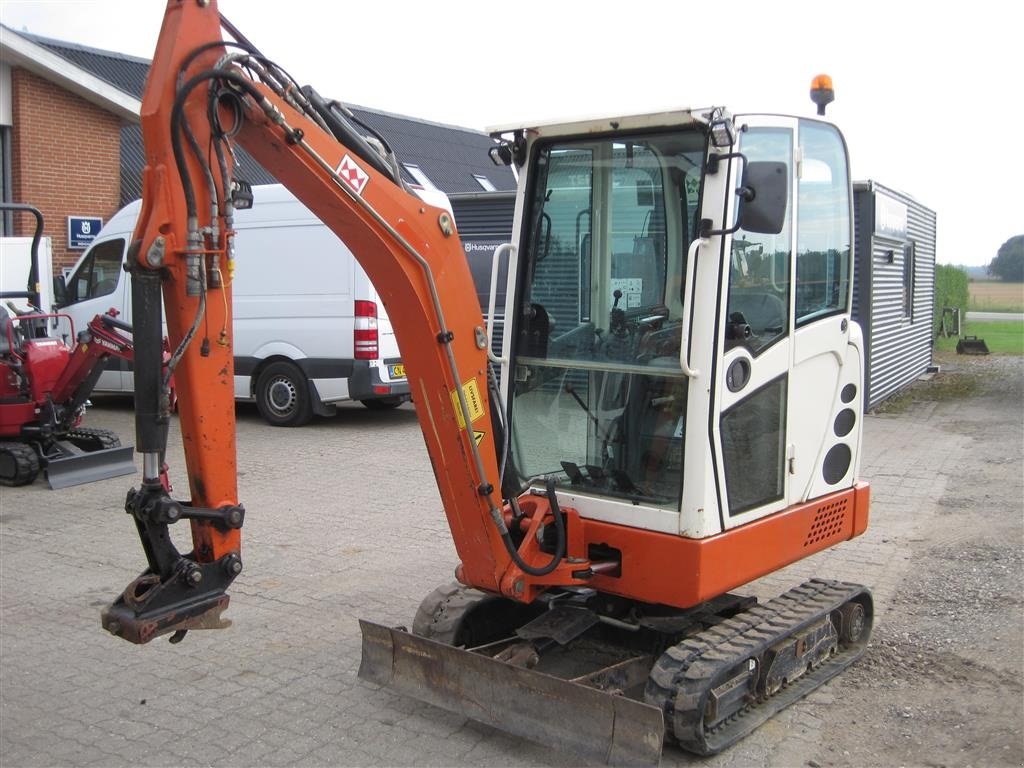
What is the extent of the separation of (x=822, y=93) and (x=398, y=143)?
73.4ft

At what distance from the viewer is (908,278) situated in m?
17.1

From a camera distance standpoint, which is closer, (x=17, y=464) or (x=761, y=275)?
(x=761, y=275)

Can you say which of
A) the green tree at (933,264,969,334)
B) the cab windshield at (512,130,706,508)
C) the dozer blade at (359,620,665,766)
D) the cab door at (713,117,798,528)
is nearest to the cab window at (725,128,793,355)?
the cab door at (713,117,798,528)

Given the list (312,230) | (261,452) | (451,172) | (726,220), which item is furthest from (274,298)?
(451,172)

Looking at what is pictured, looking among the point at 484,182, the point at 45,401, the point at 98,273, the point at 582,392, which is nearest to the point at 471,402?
the point at 582,392

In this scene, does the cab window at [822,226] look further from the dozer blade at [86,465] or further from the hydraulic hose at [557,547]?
the dozer blade at [86,465]

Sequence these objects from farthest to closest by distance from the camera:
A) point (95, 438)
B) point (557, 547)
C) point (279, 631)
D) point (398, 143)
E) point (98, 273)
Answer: point (398, 143), point (98, 273), point (95, 438), point (279, 631), point (557, 547)

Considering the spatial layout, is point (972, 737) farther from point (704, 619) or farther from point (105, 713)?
point (105, 713)

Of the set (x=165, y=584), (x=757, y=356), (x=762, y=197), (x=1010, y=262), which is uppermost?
Result: (x=1010, y=262)

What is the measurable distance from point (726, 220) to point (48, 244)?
36.4ft

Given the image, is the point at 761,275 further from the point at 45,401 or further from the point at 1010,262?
the point at 1010,262

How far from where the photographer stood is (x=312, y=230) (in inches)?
499

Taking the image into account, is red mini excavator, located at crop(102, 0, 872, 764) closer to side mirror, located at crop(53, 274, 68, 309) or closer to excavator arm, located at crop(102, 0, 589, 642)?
excavator arm, located at crop(102, 0, 589, 642)

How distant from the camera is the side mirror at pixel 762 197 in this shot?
4.43 meters
